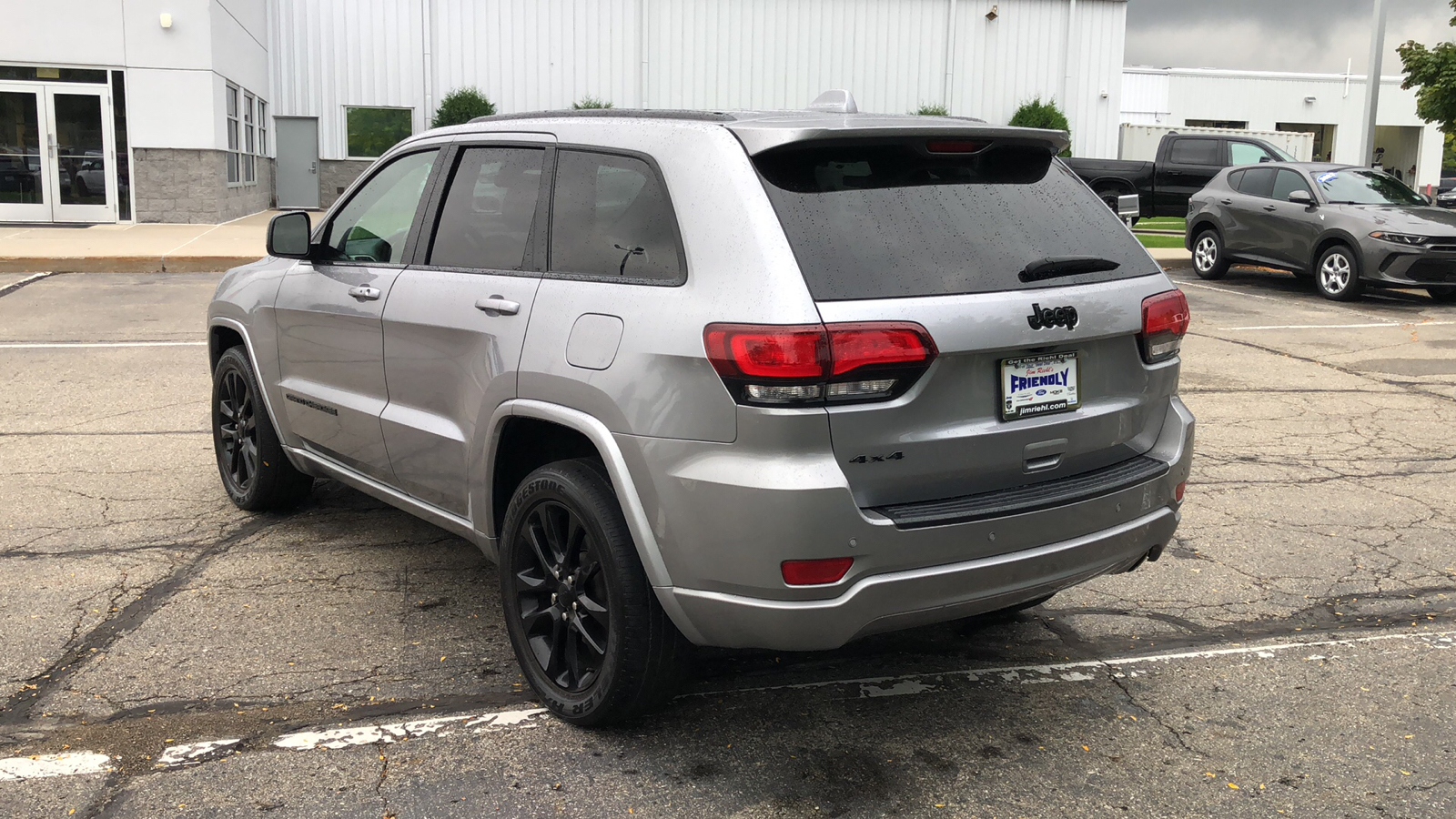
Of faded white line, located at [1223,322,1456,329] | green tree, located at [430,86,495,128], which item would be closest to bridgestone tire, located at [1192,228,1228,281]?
faded white line, located at [1223,322,1456,329]

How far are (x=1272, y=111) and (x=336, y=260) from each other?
60.1m

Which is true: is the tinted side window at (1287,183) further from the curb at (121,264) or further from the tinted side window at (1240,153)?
the curb at (121,264)

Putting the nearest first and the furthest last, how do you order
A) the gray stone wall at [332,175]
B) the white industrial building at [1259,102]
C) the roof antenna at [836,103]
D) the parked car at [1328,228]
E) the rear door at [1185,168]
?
1. the roof antenna at [836,103]
2. the parked car at [1328,228]
3. the rear door at [1185,168]
4. the gray stone wall at [332,175]
5. the white industrial building at [1259,102]

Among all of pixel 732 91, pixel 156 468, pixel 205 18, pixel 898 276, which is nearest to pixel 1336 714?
pixel 898 276

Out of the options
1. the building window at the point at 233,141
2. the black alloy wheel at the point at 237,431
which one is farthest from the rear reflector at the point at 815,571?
the building window at the point at 233,141

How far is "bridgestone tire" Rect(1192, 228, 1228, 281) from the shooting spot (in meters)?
16.8

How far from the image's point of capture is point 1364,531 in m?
5.70

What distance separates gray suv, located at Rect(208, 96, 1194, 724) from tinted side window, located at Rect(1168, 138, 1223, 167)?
70.3ft

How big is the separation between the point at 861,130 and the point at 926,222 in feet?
1.01

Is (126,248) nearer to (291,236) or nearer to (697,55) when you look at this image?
(291,236)

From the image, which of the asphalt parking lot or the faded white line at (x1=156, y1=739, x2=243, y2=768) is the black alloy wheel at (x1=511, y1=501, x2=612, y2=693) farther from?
the faded white line at (x1=156, y1=739, x2=243, y2=768)

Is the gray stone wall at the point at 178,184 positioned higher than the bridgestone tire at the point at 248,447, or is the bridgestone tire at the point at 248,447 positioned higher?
the gray stone wall at the point at 178,184

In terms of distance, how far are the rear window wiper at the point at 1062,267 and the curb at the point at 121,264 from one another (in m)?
14.7

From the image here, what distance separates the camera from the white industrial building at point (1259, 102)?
181 feet
